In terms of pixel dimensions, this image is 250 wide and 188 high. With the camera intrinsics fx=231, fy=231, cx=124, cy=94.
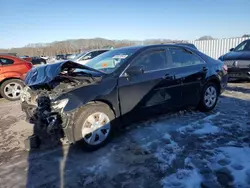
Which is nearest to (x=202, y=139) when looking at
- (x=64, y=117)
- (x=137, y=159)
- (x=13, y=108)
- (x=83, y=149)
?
(x=137, y=159)

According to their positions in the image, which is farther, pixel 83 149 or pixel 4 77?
pixel 4 77

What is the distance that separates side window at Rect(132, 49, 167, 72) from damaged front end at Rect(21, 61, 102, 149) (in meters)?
0.82

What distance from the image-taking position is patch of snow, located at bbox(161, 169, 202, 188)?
268 cm

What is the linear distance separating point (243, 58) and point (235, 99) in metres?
2.77

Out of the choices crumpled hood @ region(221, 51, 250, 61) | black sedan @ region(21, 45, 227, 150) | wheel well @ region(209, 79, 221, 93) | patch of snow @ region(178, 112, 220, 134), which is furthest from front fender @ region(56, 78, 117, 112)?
crumpled hood @ region(221, 51, 250, 61)

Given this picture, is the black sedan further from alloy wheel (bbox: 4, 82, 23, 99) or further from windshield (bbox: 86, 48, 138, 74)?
alloy wheel (bbox: 4, 82, 23, 99)

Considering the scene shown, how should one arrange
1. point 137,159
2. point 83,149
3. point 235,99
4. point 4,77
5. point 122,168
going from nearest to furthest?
point 122,168
point 137,159
point 83,149
point 235,99
point 4,77

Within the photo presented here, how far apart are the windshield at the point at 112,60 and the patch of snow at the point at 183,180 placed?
1920 millimetres

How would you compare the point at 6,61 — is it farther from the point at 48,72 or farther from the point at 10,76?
the point at 48,72

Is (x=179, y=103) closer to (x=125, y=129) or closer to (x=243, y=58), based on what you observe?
(x=125, y=129)

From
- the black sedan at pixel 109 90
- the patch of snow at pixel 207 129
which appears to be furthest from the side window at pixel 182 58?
the patch of snow at pixel 207 129

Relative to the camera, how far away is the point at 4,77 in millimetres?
7477

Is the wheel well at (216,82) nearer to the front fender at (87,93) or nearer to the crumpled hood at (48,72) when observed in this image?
the front fender at (87,93)

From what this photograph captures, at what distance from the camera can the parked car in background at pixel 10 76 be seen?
24.6 feet
